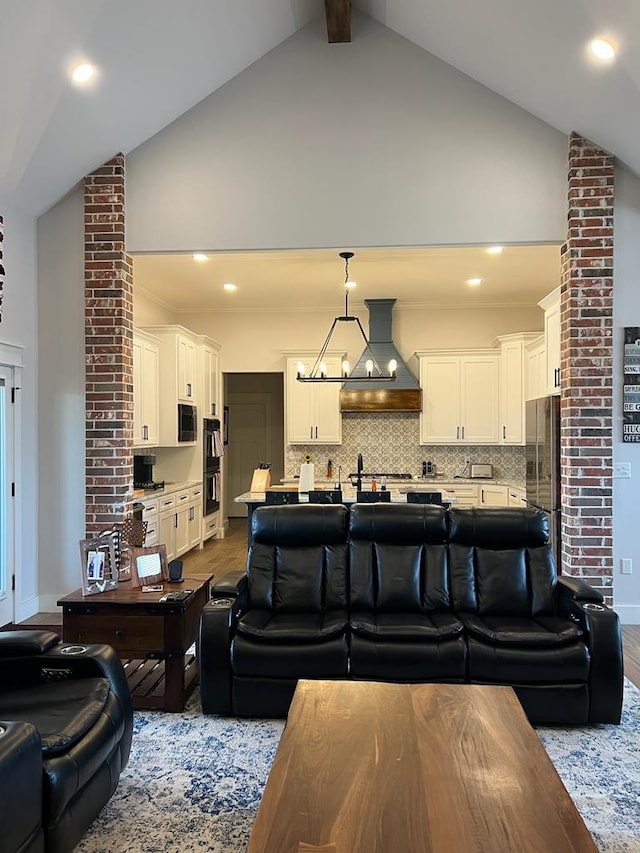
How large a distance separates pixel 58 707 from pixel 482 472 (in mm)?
6573

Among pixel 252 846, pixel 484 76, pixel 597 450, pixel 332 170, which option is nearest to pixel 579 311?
pixel 597 450

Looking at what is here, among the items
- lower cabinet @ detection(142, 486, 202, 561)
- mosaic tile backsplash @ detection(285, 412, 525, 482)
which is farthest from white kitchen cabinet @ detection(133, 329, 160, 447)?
mosaic tile backsplash @ detection(285, 412, 525, 482)

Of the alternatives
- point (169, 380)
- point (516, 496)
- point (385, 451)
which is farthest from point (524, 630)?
point (385, 451)

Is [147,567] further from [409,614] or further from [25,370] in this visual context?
[25,370]

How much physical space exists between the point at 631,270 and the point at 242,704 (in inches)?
163

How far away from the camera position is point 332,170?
476 cm

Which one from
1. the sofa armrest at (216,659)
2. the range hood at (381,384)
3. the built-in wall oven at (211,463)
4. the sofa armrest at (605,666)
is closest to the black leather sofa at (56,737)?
the sofa armrest at (216,659)

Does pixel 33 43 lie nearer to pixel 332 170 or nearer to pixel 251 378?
pixel 332 170

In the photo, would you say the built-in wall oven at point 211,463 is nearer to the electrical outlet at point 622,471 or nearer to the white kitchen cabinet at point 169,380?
the white kitchen cabinet at point 169,380

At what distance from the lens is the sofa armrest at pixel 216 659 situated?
10.1ft

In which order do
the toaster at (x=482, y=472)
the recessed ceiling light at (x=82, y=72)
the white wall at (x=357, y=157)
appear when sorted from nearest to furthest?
the recessed ceiling light at (x=82, y=72) → the white wall at (x=357, y=157) → the toaster at (x=482, y=472)

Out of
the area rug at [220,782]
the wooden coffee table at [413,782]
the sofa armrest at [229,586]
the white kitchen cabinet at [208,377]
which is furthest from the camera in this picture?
the white kitchen cabinet at [208,377]

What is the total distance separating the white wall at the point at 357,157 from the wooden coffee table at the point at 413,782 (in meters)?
3.55

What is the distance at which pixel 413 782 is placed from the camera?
1797mm
